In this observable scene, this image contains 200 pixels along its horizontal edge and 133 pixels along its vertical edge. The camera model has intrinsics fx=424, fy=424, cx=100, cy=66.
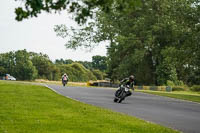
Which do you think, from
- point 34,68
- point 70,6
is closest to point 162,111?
point 70,6

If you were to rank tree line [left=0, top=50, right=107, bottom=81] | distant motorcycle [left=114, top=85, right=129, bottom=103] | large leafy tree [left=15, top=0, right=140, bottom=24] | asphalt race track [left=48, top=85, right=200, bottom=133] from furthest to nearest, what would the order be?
tree line [left=0, top=50, right=107, bottom=81] < distant motorcycle [left=114, top=85, right=129, bottom=103] < asphalt race track [left=48, top=85, right=200, bottom=133] < large leafy tree [left=15, top=0, right=140, bottom=24]

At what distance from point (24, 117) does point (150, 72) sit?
52217 millimetres

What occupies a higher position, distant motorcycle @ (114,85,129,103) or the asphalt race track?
distant motorcycle @ (114,85,129,103)

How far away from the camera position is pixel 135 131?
1030 centimetres

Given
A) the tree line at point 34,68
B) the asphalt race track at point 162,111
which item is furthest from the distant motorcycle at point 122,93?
the tree line at point 34,68

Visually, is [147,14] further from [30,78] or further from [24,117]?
[30,78]

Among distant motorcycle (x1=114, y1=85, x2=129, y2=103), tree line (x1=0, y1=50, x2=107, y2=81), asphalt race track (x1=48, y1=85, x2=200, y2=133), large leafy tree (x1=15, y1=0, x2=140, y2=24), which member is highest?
tree line (x1=0, y1=50, x2=107, y2=81)

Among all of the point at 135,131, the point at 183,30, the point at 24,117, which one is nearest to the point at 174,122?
the point at 135,131

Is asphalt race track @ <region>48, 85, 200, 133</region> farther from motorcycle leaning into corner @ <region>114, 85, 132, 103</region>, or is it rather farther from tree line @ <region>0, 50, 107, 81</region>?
tree line @ <region>0, 50, 107, 81</region>

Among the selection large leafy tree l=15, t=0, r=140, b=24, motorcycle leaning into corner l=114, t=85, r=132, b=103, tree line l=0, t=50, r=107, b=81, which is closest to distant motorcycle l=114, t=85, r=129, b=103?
motorcycle leaning into corner l=114, t=85, r=132, b=103

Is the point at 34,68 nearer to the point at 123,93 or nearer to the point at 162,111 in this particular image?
the point at 123,93

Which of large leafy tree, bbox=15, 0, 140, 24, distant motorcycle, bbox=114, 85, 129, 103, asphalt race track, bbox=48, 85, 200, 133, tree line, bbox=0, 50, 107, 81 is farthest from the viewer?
tree line, bbox=0, 50, 107, 81

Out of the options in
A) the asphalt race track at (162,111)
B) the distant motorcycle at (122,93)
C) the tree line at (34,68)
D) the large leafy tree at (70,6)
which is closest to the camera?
the large leafy tree at (70,6)

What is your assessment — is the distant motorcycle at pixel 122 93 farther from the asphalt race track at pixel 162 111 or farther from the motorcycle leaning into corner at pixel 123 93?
the asphalt race track at pixel 162 111
